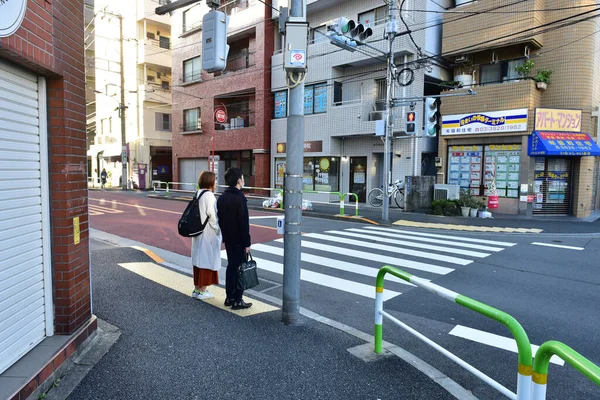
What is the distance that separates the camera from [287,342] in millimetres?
4199

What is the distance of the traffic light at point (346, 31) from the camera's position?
390 inches

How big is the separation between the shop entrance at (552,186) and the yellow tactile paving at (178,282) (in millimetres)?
15989

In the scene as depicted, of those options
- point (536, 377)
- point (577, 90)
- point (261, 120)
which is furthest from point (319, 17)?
point (536, 377)

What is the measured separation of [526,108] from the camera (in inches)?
649

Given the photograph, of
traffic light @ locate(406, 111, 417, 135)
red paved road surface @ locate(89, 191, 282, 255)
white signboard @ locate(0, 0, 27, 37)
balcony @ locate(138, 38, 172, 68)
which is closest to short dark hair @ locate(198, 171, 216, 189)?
white signboard @ locate(0, 0, 27, 37)

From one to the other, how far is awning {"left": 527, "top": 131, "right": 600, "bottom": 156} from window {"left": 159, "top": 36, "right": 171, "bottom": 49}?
31208mm

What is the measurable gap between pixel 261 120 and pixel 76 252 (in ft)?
73.5

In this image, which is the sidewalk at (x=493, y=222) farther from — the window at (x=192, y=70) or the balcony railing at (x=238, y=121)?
the window at (x=192, y=70)

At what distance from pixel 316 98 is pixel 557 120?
12.0 m

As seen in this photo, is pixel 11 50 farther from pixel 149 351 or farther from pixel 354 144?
pixel 354 144

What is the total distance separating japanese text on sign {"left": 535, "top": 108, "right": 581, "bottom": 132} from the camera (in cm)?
1634

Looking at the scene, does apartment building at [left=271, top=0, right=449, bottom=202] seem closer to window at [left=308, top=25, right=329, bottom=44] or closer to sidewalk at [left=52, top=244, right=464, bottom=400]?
window at [left=308, top=25, right=329, bottom=44]

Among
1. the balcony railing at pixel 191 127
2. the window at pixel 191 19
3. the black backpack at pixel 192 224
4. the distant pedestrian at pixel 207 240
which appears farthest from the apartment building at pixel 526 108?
the window at pixel 191 19

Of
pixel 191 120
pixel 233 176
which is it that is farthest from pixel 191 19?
pixel 233 176
